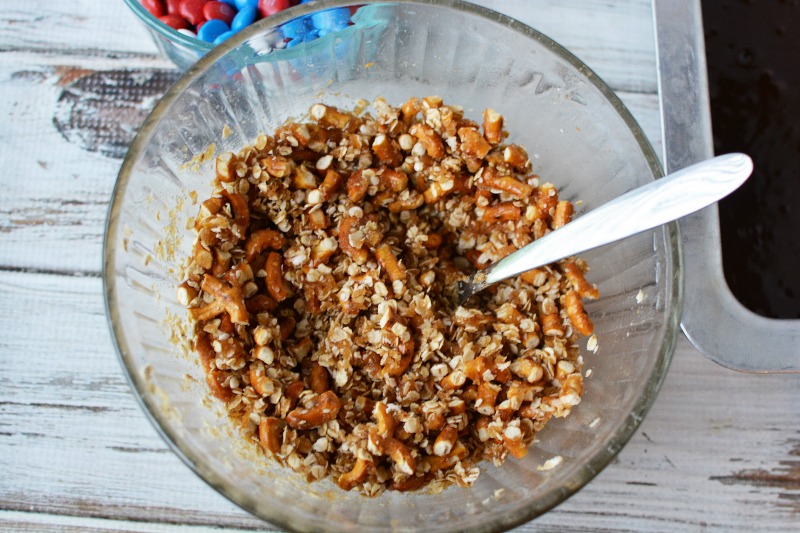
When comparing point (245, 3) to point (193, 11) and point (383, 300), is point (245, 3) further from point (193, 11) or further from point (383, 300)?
point (383, 300)

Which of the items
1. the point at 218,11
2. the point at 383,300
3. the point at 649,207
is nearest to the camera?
the point at 649,207

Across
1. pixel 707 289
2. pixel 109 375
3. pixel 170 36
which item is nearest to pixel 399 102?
pixel 170 36

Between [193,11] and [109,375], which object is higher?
[193,11]

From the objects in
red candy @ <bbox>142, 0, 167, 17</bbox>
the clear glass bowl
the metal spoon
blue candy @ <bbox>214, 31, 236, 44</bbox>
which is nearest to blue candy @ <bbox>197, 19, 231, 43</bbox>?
blue candy @ <bbox>214, 31, 236, 44</bbox>

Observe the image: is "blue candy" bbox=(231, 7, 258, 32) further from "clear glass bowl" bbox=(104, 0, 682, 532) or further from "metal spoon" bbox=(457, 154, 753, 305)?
"metal spoon" bbox=(457, 154, 753, 305)

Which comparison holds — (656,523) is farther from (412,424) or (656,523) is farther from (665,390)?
(412,424)

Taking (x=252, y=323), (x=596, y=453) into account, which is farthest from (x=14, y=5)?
(x=596, y=453)

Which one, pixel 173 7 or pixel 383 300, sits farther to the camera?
pixel 173 7
